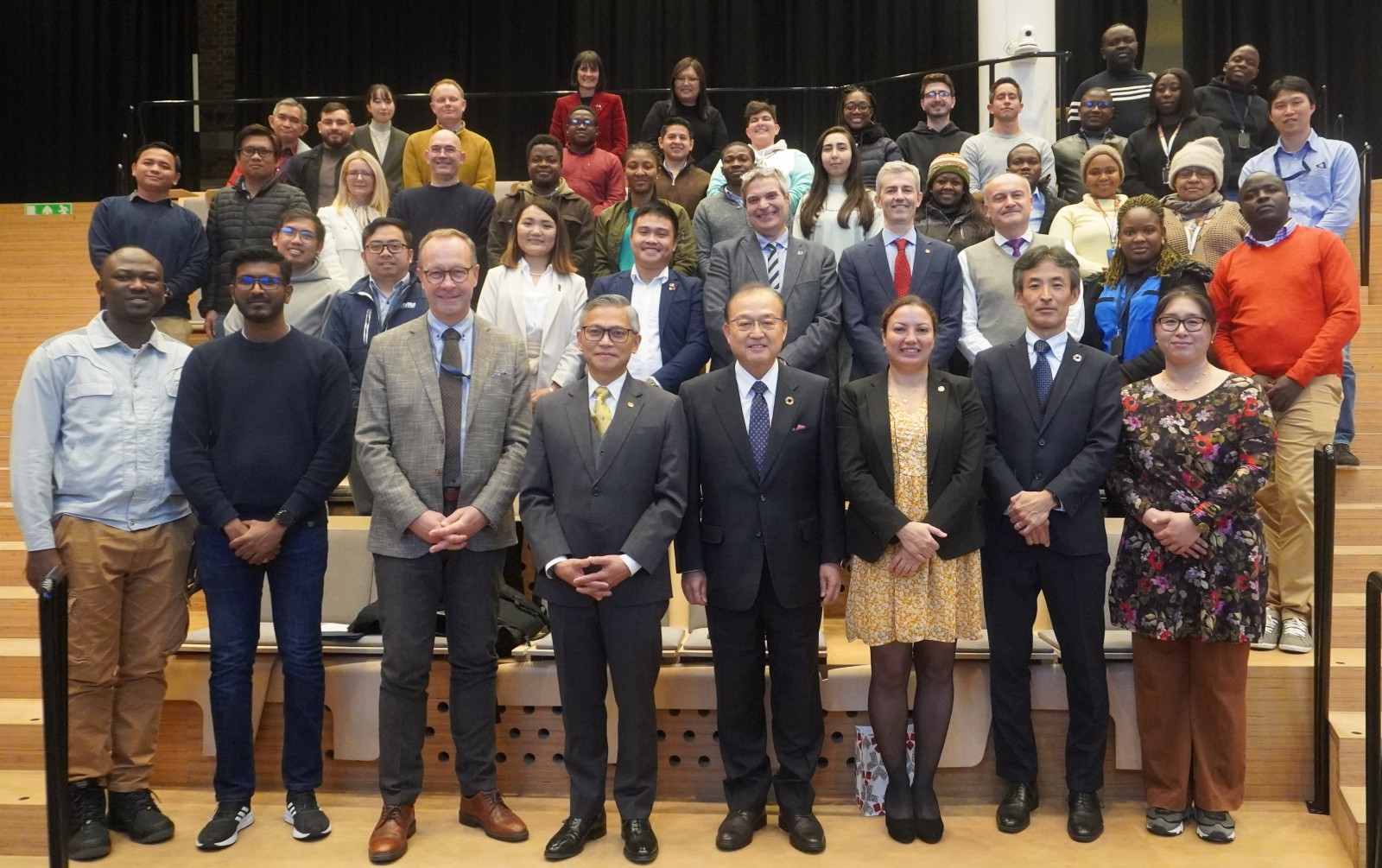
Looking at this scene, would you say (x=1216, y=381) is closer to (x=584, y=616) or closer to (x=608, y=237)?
(x=584, y=616)

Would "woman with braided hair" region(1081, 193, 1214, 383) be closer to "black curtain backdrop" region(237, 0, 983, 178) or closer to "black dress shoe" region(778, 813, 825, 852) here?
"black dress shoe" region(778, 813, 825, 852)

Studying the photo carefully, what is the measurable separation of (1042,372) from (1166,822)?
4.62 ft

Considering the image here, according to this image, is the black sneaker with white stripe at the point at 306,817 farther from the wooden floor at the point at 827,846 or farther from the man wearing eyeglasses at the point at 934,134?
the man wearing eyeglasses at the point at 934,134

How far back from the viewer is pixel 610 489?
368cm

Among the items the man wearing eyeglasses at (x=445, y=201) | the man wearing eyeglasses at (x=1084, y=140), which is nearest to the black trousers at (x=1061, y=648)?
the man wearing eyeglasses at (x=445, y=201)

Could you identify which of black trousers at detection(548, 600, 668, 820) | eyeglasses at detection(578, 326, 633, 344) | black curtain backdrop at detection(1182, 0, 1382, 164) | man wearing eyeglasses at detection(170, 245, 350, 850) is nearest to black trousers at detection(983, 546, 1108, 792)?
black trousers at detection(548, 600, 668, 820)

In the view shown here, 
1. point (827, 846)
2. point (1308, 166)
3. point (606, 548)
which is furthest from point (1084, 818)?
point (1308, 166)

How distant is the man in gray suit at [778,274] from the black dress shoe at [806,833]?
1669mm

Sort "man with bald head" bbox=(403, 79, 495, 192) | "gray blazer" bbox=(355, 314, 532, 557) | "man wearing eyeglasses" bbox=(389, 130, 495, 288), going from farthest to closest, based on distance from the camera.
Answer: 1. "man with bald head" bbox=(403, 79, 495, 192)
2. "man wearing eyeglasses" bbox=(389, 130, 495, 288)
3. "gray blazer" bbox=(355, 314, 532, 557)

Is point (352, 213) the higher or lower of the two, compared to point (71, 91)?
lower

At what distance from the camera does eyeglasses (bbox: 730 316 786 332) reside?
3762 millimetres

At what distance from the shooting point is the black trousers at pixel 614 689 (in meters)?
3.67

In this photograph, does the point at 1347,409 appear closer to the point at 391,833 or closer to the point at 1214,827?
the point at 1214,827

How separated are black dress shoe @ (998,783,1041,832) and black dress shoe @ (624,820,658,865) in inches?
42.1
